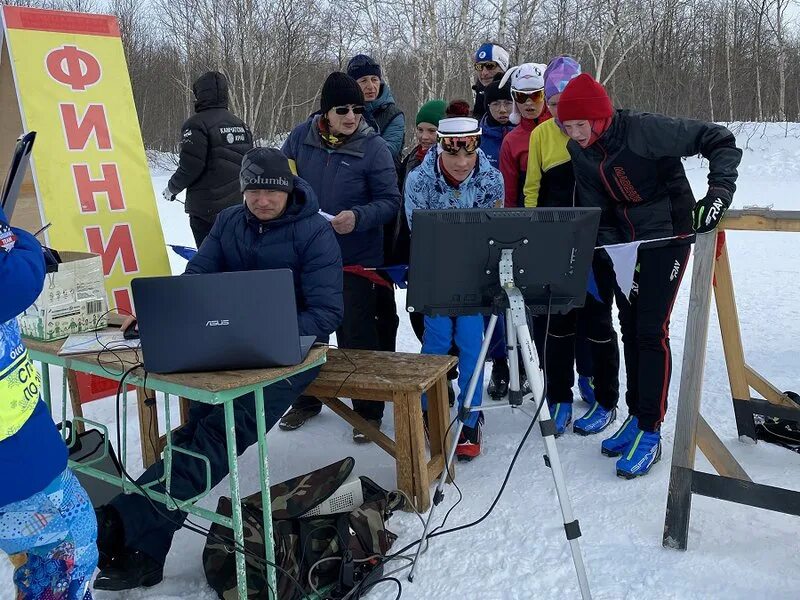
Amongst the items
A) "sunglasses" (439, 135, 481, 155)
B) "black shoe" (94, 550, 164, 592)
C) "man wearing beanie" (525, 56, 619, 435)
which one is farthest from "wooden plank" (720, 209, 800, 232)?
"black shoe" (94, 550, 164, 592)

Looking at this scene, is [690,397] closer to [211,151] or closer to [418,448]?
[418,448]

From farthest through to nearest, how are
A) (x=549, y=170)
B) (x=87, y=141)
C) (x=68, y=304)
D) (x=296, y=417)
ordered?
(x=87, y=141)
(x=296, y=417)
(x=549, y=170)
(x=68, y=304)

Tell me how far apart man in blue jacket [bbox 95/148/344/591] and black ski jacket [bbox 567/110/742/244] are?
1.22 m

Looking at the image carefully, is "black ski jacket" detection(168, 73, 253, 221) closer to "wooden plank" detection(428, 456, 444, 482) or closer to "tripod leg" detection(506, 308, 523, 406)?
"wooden plank" detection(428, 456, 444, 482)

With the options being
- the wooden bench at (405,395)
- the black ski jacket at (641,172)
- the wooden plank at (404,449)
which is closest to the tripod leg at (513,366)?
the wooden bench at (405,395)

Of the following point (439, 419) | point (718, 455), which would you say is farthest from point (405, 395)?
point (718, 455)

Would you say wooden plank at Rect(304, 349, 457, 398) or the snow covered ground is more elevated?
wooden plank at Rect(304, 349, 457, 398)

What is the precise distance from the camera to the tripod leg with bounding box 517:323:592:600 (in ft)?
7.32

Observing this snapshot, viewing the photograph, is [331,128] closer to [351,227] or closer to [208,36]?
[351,227]

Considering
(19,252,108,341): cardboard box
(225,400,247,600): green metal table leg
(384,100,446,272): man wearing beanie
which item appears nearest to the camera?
(225,400,247,600): green metal table leg

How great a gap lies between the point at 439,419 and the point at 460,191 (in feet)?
3.46

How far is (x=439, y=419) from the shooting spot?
3.22 m

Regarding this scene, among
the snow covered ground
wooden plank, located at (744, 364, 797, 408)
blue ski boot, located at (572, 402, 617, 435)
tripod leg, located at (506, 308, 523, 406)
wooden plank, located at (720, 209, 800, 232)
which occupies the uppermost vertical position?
wooden plank, located at (720, 209, 800, 232)

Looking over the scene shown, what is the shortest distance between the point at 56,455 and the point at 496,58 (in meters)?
3.87
